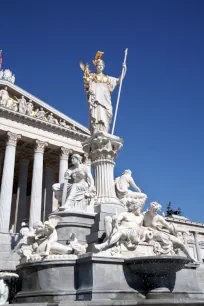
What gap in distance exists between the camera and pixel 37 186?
110ft

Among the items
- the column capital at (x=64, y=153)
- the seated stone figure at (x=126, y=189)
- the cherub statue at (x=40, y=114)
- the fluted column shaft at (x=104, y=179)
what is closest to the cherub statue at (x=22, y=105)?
the cherub statue at (x=40, y=114)

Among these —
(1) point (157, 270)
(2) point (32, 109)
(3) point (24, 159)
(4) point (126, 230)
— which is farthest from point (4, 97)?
(1) point (157, 270)

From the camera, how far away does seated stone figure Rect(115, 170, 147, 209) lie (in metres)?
12.1

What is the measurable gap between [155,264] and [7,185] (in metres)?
26.1

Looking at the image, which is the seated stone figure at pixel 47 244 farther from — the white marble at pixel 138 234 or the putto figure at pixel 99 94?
the putto figure at pixel 99 94

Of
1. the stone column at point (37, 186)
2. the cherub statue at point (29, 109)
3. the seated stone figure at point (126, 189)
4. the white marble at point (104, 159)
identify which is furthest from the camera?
the cherub statue at point (29, 109)

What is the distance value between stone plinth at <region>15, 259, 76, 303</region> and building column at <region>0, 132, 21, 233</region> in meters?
23.1

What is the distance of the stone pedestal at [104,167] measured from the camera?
11.1 meters

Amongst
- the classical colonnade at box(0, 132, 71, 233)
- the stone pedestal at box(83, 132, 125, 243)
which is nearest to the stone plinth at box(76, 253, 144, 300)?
the stone pedestal at box(83, 132, 125, 243)

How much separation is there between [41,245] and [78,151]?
29635 millimetres

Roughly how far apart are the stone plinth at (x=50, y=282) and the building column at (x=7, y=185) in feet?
75.8

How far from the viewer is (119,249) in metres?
8.61

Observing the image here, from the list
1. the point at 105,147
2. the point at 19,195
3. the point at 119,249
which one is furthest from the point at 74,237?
the point at 19,195

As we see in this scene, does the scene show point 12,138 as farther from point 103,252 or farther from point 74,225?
point 103,252
